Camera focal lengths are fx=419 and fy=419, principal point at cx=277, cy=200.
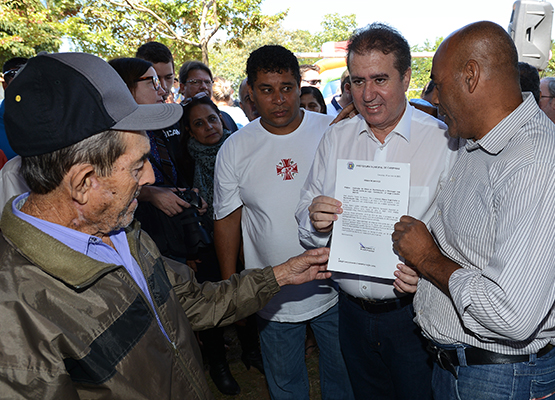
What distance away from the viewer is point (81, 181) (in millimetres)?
1479

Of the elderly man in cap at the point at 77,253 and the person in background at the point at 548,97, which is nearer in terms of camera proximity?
the elderly man in cap at the point at 77,253

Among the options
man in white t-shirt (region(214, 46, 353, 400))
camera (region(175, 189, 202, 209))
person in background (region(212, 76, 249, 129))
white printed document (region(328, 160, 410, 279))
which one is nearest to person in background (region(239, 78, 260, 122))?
person in background (region(212, 76, 249, 129))

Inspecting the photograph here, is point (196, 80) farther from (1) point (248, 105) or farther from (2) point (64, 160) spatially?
(2) point (64, 160)

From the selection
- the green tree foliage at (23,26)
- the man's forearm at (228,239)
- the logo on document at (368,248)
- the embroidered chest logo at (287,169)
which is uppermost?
the green tree foliage at (23,26)

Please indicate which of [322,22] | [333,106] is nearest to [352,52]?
[333,106]

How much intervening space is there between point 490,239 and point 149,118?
1.39m

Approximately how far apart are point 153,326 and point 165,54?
422 cm

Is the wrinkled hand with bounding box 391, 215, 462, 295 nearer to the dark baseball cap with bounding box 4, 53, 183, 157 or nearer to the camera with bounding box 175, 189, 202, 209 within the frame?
the dark baseball cap with bounding box 4, 53, 183, 157

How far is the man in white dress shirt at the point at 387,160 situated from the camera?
2377 millimetres

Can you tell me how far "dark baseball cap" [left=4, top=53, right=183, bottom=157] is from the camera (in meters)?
Result: 1.37

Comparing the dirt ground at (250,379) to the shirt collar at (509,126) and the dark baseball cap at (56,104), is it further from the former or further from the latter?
the dark baseball cap at (56,104)

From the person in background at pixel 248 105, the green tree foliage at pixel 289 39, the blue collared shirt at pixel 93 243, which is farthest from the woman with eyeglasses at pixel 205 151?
the green tree foliage at pixel 289 39

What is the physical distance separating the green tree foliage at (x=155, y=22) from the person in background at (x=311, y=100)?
501 inches

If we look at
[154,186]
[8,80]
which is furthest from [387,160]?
[8,80]
